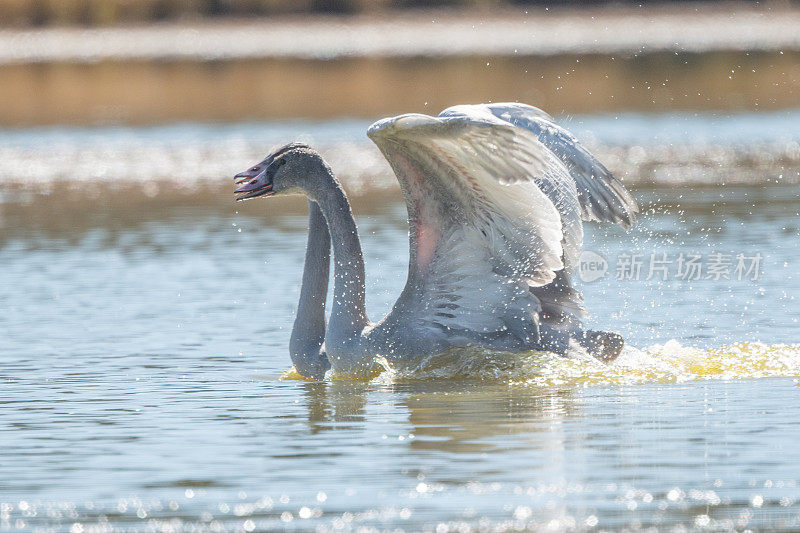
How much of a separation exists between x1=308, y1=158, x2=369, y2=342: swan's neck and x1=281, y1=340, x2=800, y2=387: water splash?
0.98ft

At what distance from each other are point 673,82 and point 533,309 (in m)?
29.8

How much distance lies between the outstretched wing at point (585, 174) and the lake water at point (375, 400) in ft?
2.92

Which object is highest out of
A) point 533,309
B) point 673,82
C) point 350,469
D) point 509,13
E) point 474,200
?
point 509,13

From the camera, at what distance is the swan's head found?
9.99m

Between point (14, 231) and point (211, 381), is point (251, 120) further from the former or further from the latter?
point (211, 381)

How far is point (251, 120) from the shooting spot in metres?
31.7

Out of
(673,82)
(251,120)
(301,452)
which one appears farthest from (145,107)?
(301,452)

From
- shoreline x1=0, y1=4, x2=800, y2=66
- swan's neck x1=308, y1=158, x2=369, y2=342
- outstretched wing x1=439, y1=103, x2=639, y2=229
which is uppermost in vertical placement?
shoreline x1=0, y1=4, x2=800, y2=66

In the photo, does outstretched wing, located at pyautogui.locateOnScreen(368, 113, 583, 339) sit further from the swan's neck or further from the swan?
the swan's neck

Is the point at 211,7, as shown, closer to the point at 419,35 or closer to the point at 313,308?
the point at 419,35

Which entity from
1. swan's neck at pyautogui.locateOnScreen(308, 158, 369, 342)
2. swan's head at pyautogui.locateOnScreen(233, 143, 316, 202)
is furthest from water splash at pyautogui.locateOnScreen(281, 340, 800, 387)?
swan's head at pyautogui.locateOnScreen(233, 143, 316, 202)

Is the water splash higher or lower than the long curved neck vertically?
lower

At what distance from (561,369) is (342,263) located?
1.50 m

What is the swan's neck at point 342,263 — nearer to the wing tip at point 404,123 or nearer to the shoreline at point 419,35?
the wing tip at point 404,123
